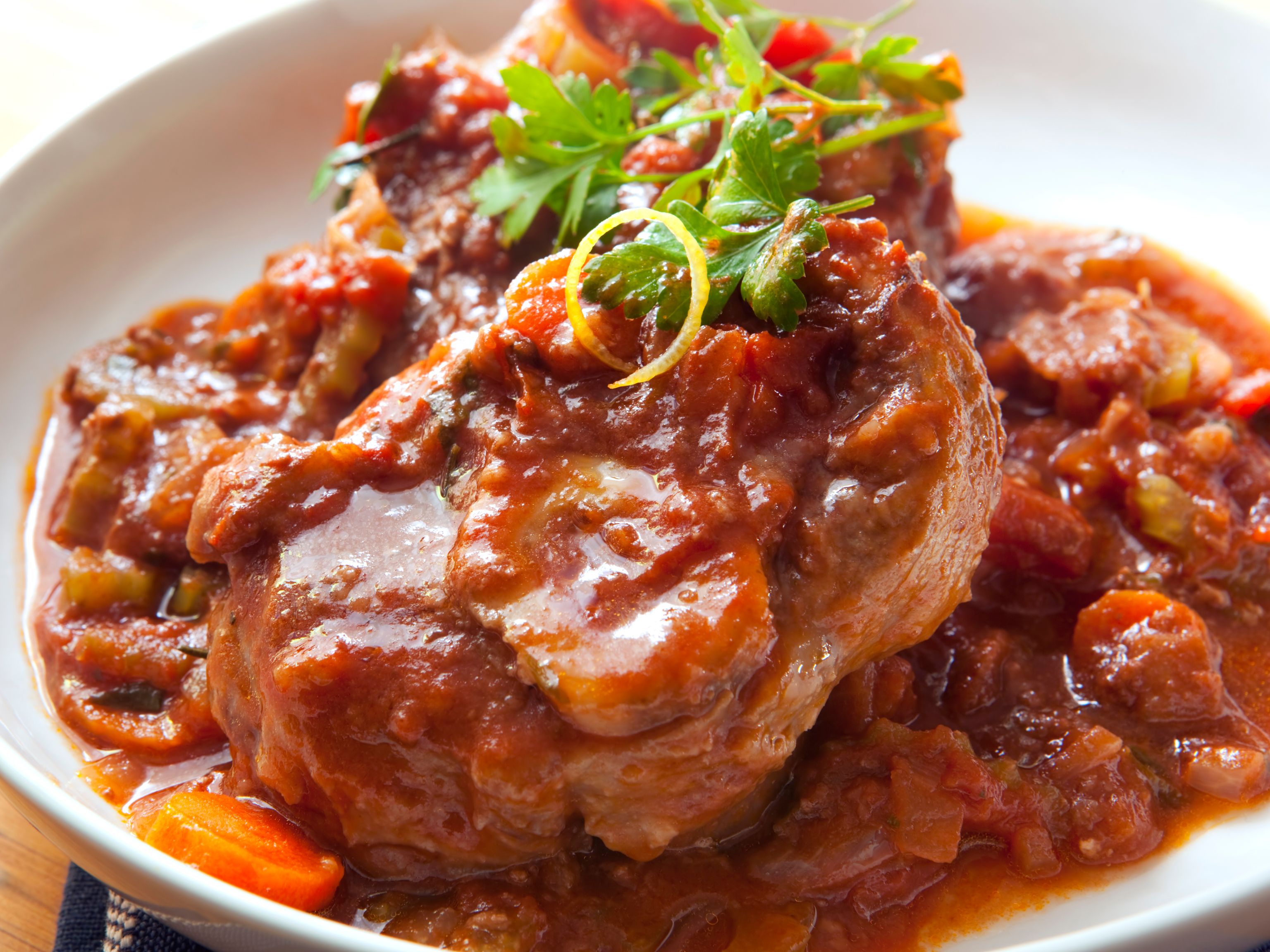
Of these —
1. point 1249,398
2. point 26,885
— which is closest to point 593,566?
point 26,885

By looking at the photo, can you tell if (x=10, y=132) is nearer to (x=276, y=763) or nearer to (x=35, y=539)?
(x=35, y=539)

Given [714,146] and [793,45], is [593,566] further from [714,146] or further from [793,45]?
[793,45]

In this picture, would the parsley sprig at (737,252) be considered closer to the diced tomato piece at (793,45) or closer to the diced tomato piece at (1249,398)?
the diced tomato piece at (793,45)

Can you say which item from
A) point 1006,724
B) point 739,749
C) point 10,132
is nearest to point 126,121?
point 10,132

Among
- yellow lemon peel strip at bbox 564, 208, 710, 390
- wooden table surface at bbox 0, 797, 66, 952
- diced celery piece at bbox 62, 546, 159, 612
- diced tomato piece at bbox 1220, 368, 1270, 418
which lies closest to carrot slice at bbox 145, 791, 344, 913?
wooden table surface at bbox 0, 797, 66, 952

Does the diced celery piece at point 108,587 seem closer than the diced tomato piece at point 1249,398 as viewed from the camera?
Yes

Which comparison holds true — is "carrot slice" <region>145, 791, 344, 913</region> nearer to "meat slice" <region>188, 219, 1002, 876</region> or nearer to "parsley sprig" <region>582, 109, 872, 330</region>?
"meat slice" <region>188, 219, 1002, 876</region>

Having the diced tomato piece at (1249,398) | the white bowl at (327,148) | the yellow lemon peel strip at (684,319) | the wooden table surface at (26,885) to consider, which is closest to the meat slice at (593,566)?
the yellow lemon peel strip at (684,319)
